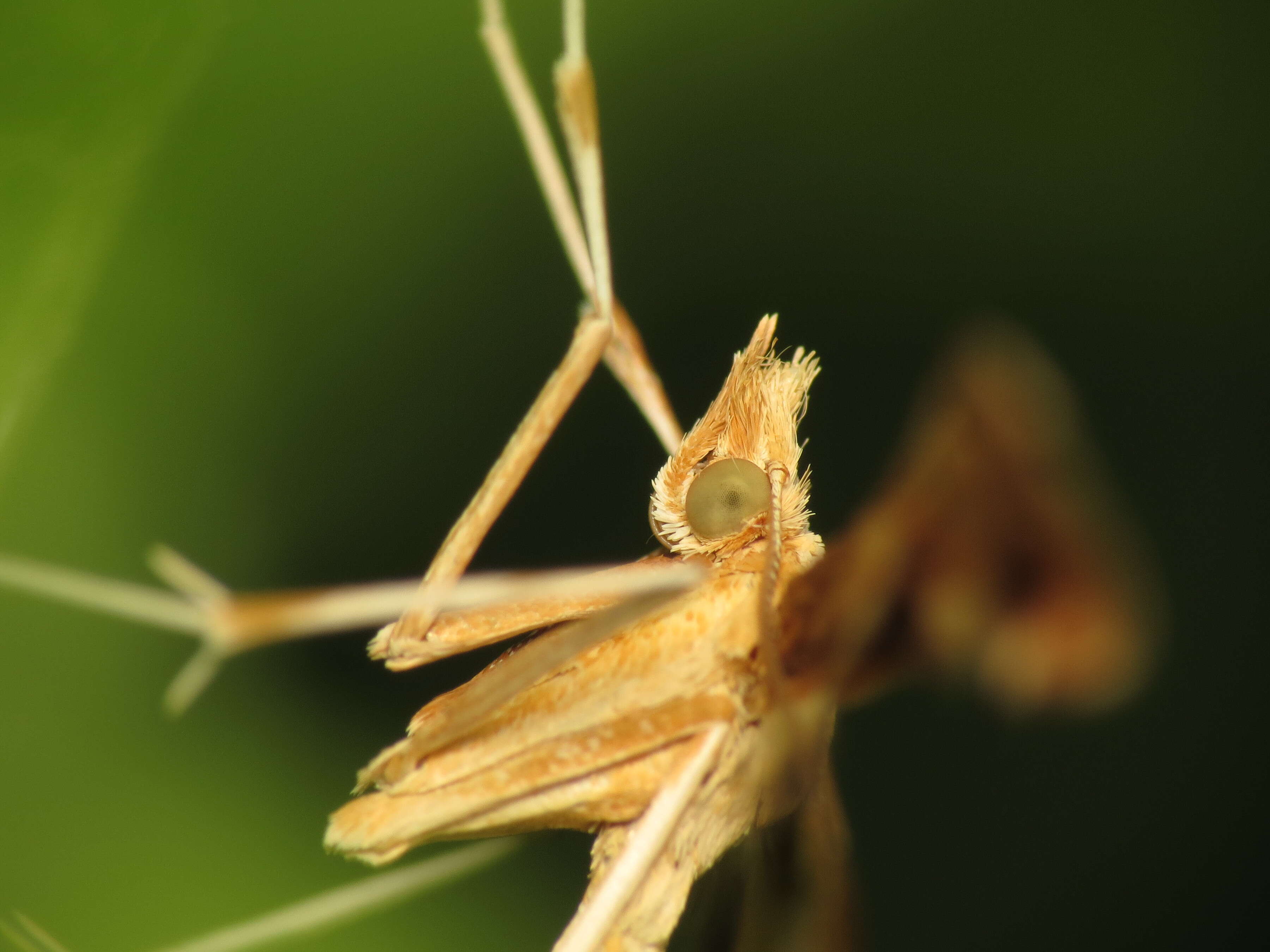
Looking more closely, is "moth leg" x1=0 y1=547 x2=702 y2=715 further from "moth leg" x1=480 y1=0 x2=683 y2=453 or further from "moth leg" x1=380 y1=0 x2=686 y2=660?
"moth leg" x1=480 y1=0 x2=683 y2=453

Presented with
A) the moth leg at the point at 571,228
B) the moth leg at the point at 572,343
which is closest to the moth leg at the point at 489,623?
the moth leg at the point at 572,343

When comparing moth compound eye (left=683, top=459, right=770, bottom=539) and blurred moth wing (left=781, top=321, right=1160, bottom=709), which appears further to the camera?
moth compound eye (left=683, top=459, right=770, bottom=539)

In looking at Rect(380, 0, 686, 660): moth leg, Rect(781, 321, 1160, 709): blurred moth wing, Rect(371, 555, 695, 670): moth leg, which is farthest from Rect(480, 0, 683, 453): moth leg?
Rect(781, 321, 1160, 709): blurred moth wing

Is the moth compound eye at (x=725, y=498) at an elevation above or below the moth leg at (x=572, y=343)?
below

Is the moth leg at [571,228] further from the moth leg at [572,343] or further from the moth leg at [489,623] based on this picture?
the moth leg at [489,623]

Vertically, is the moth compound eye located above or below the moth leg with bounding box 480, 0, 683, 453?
below

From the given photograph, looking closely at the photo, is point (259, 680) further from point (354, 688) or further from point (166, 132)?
point (166, 132)
